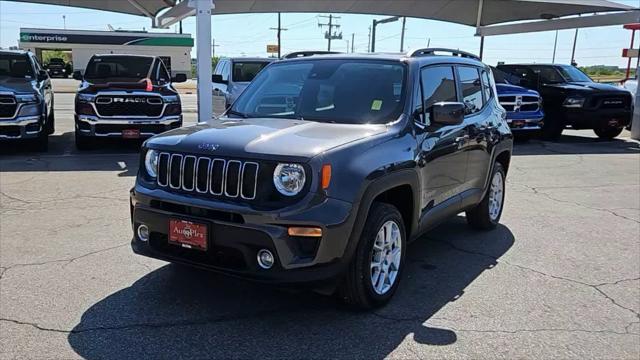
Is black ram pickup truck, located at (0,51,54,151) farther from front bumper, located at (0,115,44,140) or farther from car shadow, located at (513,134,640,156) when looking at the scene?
car shadow, located at (513,134,640,156)

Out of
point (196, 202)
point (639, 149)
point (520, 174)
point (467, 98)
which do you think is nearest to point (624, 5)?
point (639, 149)

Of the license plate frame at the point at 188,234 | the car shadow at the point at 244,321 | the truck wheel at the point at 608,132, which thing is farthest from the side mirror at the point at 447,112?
the truck wheel at the point at 608,132

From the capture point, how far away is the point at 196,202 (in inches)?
142

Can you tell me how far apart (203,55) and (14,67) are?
372 centimetres

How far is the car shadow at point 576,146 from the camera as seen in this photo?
1319 centimetres

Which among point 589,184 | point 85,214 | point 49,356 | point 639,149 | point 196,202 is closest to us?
point 49,356

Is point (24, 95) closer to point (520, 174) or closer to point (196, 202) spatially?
point (196, 202)

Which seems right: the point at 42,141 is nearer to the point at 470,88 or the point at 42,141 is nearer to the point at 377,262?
the point at 470,88

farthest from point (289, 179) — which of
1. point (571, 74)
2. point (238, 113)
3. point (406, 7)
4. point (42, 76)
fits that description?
point (406, 7)

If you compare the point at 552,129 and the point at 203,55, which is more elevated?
the point at 203,55

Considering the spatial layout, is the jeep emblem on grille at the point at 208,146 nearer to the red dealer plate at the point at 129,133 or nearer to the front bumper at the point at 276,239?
the front bumper at the point at 276,239

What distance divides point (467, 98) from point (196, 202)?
3064mm

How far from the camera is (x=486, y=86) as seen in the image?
608 centimetres

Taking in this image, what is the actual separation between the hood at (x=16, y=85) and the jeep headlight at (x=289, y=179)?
27.5ft
